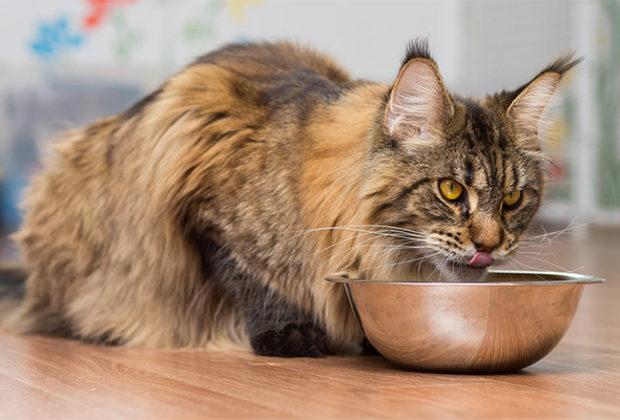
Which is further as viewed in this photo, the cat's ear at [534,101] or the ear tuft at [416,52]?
the cat's ear at [534,101]

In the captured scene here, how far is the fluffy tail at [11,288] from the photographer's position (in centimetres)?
272

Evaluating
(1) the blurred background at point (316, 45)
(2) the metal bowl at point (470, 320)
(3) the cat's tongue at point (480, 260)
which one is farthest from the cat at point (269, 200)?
(1) the blurred background at point (316, 45)

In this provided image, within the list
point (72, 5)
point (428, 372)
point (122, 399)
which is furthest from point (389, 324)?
point (72, 5)

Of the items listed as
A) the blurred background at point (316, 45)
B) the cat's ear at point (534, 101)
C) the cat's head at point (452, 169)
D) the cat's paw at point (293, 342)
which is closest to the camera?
the cat's head at point (452, 169)

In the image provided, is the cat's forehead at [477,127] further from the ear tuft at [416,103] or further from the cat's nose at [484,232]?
the cat's nose at [484,232]

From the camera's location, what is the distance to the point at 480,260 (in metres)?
1.90

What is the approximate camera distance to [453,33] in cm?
704

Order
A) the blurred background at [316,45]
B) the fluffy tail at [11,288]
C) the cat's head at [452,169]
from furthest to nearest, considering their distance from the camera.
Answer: the blurred background at [316,45], the fluffy tail at [11,288], the cat's head at [452,169]

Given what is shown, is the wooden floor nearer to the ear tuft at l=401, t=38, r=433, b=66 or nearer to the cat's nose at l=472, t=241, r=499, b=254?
the cat's nose at l=472, t=241, r=499, b=254

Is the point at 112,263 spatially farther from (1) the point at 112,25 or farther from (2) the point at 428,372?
(1) the point at 112,25

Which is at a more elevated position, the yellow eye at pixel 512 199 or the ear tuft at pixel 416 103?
the ear tuft at pixel 416 103

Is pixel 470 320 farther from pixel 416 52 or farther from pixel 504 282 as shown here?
pixel 416 52

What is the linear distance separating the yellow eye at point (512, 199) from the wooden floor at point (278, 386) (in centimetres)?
31

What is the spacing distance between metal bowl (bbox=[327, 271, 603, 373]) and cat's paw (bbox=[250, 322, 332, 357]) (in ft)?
0.87
